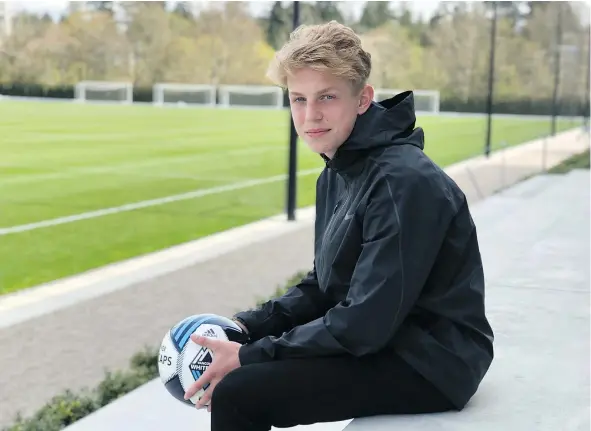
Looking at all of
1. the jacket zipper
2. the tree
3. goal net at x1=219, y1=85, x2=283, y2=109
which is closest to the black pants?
the jacket zipper

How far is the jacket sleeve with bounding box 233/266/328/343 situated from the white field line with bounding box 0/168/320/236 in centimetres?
592

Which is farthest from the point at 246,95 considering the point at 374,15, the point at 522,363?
the point at 522,363

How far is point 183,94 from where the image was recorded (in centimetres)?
1171

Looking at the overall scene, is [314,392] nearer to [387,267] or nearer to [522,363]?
[387,267]

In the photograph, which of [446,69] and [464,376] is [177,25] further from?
[464,376]

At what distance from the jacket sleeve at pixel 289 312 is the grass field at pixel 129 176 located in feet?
15.9

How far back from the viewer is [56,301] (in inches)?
264

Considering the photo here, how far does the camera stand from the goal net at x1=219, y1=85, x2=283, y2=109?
41.4ft

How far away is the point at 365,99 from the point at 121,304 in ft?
14.0

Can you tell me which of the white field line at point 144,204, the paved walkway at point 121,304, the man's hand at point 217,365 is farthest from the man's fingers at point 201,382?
the white field line at point 144,204

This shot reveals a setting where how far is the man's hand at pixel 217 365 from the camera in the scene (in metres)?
2.43

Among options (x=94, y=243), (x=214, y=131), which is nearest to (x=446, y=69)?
(x=214, y=131)

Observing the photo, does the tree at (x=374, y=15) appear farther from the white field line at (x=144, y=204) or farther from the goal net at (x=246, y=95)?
the white field line at (x=144, y=204)

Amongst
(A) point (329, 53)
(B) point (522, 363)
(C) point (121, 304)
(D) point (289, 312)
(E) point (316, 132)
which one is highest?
(A) point (329, 53)
